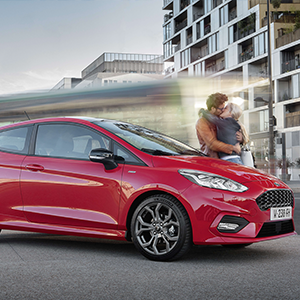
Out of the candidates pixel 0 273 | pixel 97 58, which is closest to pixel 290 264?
pixel 0 273

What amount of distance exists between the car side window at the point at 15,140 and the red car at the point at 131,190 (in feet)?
0.05

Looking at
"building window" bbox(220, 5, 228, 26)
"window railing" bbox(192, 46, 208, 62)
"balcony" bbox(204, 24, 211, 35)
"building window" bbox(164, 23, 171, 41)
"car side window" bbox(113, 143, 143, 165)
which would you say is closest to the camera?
"car side window" bbox(113, 143, 143, 165)

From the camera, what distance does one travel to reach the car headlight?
15.1 feet

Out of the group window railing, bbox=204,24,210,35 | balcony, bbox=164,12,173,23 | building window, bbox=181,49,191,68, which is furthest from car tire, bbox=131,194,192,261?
balcony, bbox=164,12,173,23

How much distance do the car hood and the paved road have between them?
2.70 ft

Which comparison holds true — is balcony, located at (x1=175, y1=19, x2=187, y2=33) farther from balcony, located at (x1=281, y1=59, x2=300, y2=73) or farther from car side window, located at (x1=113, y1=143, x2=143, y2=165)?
car side window, located at (x1=113, y1=143, x2=143, y2=165)

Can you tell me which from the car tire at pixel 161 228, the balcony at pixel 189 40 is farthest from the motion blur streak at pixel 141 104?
the balcony at pixel 189 40

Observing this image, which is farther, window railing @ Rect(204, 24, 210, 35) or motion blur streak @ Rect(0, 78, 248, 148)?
window railing @ Rect(204, 24, 210, 35)

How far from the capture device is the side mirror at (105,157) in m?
5.08

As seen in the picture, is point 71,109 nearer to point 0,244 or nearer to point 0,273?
point 0,244

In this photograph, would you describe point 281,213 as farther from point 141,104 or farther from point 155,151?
point 141,104

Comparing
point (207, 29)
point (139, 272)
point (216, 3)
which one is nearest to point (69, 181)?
point (139, 272)

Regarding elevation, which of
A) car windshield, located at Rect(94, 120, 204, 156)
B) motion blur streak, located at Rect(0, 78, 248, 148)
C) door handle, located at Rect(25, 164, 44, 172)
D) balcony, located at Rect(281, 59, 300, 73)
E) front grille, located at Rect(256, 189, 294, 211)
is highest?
balcony, located at Rect(281, 59, 300, 73)

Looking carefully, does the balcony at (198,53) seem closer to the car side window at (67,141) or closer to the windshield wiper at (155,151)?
the car side window at (67,141)
